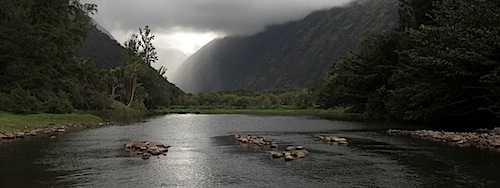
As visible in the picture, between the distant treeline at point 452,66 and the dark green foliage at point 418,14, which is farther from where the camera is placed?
the dark green foliage at point 418,14

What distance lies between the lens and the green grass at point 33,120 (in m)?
44.2

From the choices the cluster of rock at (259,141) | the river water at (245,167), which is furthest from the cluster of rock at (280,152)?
the river water at (245,167)

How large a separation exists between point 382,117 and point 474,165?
171 feet

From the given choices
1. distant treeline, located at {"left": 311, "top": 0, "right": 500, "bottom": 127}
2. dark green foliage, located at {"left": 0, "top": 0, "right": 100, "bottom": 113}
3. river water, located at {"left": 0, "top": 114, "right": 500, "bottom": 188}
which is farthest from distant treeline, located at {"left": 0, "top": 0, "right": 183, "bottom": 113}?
distant treeline, located at {"left": 311, "top": 0, "right": 500, "bottom": 127}

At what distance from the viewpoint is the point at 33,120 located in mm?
51844

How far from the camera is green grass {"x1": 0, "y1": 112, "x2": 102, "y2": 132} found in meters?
44.2

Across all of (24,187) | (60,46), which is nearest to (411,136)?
(24,187)

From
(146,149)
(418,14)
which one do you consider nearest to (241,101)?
(418,14)

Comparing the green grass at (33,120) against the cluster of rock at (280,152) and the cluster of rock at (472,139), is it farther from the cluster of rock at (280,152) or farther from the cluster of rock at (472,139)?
the cluster of rock at (472,139)

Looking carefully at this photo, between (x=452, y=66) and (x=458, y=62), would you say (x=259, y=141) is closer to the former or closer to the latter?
(x=452, y=66)

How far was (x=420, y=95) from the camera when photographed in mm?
47531

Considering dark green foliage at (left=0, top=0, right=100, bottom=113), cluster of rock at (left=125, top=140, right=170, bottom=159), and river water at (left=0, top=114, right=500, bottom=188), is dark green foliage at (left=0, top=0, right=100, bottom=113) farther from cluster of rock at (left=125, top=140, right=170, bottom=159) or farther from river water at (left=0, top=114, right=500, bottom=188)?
cluster of rock at (left=125, top=140, right=170, bottom=159)

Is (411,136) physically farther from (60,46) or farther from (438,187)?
(60,46)

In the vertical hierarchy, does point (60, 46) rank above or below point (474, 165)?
above
